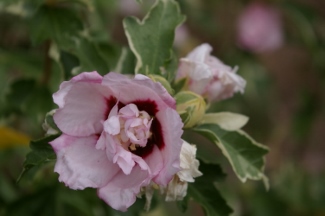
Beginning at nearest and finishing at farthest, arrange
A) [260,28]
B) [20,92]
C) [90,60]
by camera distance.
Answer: [90,60] → [20,92] → [260,28]

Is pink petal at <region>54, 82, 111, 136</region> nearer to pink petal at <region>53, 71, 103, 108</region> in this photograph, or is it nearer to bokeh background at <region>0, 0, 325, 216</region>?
pink petal at <region>53, 71, 103, 108</region>

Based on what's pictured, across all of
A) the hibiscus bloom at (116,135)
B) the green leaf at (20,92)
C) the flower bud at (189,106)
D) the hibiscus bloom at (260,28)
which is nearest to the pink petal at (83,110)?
the hibiscus bloom at (116,135)

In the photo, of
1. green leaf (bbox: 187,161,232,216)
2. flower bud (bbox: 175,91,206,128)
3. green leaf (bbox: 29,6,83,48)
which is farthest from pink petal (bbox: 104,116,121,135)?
green leaf (bbox: 29,6,83,48)

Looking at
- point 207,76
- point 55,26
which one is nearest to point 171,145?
point 207,76

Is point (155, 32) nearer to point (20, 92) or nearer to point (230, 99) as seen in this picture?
point (20, 92)

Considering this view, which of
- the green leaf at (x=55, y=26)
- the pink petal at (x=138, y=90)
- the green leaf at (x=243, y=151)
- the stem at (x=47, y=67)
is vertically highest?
the pink petal at (x=138, y=90)

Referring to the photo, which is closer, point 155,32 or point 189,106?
point 189,106

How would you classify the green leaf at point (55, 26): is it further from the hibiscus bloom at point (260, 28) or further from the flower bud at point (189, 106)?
the hibiscus bloom at point (260, 28)
